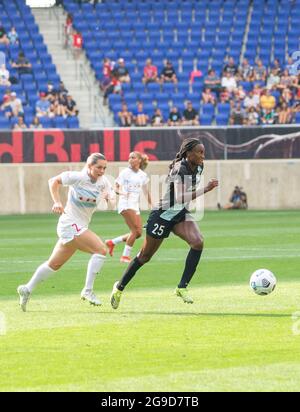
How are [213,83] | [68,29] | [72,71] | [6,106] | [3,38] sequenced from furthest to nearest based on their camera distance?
[68,29] → [72,71] → [3,38] → [213,83] → [6,106]

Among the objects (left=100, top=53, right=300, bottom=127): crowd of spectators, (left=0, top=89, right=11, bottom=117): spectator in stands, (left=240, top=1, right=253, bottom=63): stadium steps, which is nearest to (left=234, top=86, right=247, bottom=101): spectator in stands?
(left=100, top=53, right=300, bottom=127): crowd of spectators

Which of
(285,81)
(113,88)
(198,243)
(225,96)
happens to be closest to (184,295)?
(198,243)

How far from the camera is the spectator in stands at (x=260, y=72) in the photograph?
4031cm

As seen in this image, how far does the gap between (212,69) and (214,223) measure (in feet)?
36.2

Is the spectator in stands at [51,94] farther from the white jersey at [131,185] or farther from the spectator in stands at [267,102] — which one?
the white jersey at [131,185]

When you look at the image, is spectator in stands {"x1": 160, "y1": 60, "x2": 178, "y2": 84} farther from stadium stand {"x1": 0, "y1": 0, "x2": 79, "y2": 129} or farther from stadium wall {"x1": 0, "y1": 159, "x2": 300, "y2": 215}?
stadium wall {"x1": 0, "y1": 159, "x2": 300, "y2": 215}

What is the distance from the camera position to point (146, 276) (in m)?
18.2

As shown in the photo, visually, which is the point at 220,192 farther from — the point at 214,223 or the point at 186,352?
the point at 186,352

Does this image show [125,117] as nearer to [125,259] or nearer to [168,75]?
[168,75]

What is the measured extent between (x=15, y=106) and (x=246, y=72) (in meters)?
8.67

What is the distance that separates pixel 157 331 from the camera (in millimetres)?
11773

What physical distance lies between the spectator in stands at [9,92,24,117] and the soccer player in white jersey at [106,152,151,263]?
1664 centimetres

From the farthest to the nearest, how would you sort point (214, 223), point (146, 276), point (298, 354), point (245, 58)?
point (245, 58) < point (214, 223) < point (146, 276) < point (298, 354)

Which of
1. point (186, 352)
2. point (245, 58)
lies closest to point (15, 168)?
point (245, 58)
